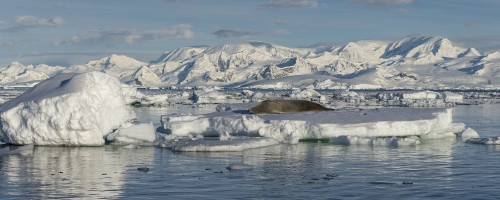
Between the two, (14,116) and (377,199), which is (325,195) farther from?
(14,116)

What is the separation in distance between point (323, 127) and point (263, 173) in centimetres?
885

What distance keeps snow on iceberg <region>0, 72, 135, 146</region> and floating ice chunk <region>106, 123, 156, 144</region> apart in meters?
0.47

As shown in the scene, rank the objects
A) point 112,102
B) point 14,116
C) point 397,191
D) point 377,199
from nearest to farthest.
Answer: point 377,199 → point 397,191 → point 14,116 → point 112,102

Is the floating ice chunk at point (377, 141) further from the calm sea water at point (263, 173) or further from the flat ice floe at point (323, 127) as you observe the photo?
the calm sea water at point (263, 173)

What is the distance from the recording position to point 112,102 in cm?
2800

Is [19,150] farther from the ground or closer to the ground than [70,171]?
farther from the ground

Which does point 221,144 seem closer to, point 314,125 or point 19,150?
point 314,125

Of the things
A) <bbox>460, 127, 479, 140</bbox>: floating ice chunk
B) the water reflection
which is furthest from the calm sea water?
<bbox>460, 127, 479, 140</bbox>: floating ice chunk

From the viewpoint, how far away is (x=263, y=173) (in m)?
19.8

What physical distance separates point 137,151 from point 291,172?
24.2ft

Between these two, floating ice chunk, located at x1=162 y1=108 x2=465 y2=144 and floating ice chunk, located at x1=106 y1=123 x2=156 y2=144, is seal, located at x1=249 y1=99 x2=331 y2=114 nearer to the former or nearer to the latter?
floating ice chunk, located at x1=162 y1=108 x2=465 y2=144

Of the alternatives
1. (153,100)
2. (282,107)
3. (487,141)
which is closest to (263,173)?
(487,141)

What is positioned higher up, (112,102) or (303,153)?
(112,102)

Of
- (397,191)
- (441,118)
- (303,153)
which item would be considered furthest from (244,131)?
(397,191)
